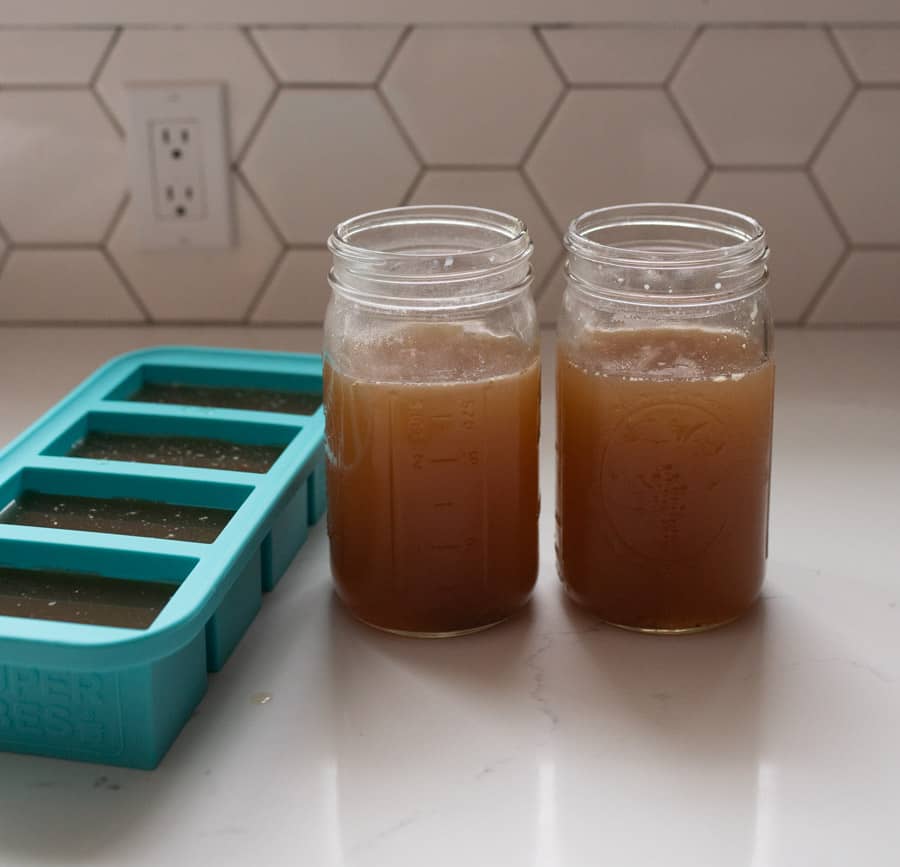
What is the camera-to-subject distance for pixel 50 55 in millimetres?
1216

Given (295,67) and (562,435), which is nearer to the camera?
(562,435)

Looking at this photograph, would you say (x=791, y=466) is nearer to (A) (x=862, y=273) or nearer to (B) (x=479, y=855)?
(A) (x=862, y=273)

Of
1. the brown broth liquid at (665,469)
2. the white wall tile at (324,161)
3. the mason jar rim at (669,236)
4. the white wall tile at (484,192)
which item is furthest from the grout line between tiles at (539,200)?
the brown broth liquid at (665,469)

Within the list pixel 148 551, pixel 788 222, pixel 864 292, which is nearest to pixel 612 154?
pixel 788 222

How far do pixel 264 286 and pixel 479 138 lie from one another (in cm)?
26

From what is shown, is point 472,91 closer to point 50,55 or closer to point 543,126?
point 543,126

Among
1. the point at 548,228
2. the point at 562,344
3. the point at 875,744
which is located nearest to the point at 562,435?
the point at 562,344

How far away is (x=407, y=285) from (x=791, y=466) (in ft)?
1.35

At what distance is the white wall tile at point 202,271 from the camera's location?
1271mm

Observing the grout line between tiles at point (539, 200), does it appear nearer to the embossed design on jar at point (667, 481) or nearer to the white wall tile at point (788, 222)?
the white wall tile at point (788, 222)

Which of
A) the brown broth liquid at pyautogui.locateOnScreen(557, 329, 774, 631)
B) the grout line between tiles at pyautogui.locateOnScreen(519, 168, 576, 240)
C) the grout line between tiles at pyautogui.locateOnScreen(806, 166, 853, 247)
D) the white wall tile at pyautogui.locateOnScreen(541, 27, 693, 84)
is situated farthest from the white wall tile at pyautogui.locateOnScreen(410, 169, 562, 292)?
the brown broth liquid at pyautogui.locateOnScreen(557, 329, 774, 631)

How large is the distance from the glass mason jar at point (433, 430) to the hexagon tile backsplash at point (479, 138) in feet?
1.41

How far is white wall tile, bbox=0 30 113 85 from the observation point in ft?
3.97

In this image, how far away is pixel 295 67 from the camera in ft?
3.96
